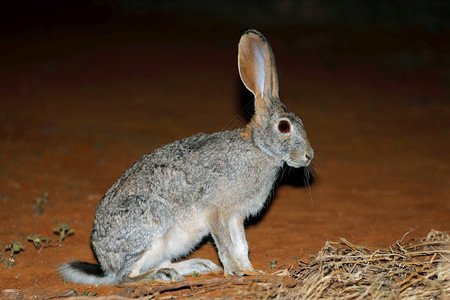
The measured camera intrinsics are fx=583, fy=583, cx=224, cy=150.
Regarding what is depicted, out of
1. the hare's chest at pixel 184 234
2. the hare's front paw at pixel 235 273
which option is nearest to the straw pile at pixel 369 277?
the hare's front paw at pixel 235 273

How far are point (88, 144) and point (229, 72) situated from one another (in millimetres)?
6804

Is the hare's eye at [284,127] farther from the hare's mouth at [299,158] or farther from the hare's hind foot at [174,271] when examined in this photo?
the hare's hind foot at [174,271]

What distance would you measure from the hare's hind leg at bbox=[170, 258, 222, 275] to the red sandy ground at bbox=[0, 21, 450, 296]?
462 millimetres

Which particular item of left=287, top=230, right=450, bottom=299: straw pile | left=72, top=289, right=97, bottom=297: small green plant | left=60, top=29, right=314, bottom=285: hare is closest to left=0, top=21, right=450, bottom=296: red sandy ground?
left=72, top=289, right=97, bottom=297: small green plant

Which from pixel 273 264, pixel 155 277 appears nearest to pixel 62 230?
pixel 155 277

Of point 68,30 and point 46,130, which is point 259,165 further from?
point 68,30

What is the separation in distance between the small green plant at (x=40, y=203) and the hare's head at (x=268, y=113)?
3172mm

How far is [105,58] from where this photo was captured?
18.3m

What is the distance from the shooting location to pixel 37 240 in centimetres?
603

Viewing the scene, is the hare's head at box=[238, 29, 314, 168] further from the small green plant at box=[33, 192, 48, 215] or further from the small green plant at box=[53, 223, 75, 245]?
the small green plant at box=[33, 192, 48, 215]

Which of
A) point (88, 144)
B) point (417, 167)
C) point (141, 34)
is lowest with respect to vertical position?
point (417, 167)

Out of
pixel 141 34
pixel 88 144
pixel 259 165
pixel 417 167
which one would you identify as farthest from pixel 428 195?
pixel 141 34

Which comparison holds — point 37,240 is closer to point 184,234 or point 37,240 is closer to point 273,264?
point 184,234

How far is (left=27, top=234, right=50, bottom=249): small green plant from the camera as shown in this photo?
6.07m
